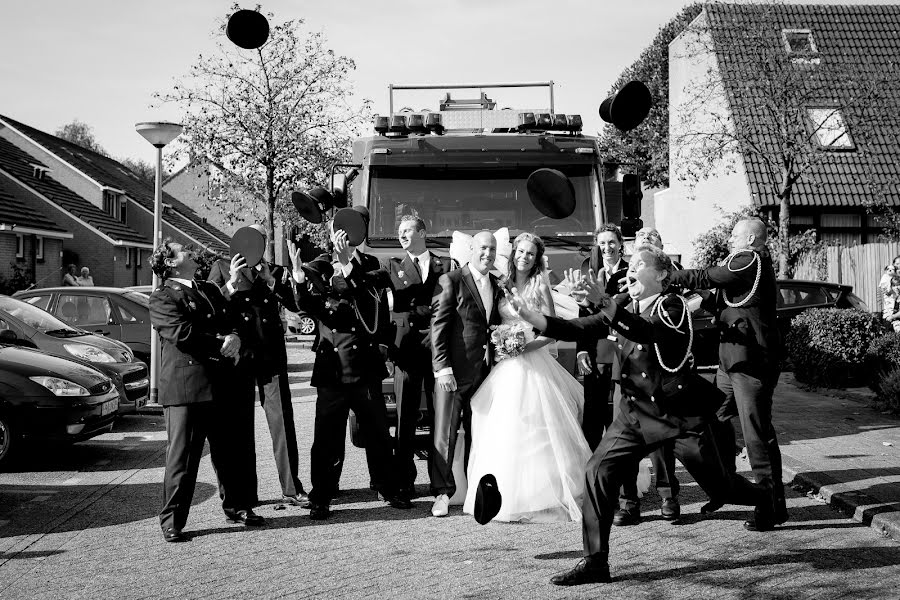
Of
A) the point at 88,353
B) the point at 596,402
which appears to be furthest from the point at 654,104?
the point at 596,402

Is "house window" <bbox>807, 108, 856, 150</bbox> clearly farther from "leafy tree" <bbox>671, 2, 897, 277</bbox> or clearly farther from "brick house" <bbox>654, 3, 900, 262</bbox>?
"leafy tree" <bbox>671, 2, 897, 277</bbox>

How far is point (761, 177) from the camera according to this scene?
29.0m

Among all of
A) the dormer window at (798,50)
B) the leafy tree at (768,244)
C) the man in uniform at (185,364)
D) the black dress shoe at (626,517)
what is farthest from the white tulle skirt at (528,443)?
the dormer window at (798,50)

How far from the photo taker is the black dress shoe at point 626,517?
259 inches

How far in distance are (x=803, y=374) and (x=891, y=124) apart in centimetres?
1698

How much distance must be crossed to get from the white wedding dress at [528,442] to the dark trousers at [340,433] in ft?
2.54

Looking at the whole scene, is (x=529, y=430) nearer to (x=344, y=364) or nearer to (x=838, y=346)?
(x=344, y=364)

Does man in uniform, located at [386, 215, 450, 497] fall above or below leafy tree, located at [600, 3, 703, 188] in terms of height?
below

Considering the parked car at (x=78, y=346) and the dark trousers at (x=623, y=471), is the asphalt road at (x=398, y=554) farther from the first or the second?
the parked car at (x=78, y=346)

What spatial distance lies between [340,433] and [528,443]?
147 centimetres

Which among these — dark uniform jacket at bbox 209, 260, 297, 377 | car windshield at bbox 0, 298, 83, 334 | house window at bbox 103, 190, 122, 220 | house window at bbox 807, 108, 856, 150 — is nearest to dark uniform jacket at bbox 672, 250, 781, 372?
dark uniform jacket at bbox 209, 260, 297, 377

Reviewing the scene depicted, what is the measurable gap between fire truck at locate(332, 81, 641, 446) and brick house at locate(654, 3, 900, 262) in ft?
46.5

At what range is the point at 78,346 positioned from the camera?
12.0 meters

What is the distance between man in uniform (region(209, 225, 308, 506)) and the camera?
22.6ft
